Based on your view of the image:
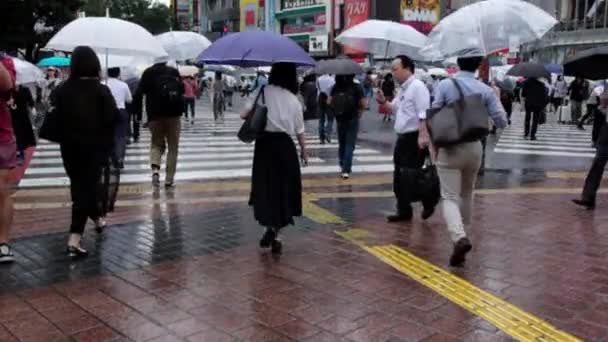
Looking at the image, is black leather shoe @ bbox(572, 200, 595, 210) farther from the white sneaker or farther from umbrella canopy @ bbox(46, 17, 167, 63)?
the white sneaker

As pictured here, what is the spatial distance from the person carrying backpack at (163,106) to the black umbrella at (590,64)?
5071 mm

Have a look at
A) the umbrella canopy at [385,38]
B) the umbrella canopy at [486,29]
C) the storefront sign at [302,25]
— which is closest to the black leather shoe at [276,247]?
the umbrella canopy at [486,29]

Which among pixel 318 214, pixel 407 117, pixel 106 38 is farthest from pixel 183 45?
pixel 407 117

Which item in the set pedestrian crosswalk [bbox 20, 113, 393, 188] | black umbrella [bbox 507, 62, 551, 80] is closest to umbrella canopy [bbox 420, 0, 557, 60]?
pedestrian crosswalk [bbox 20, 113, 393, 188]

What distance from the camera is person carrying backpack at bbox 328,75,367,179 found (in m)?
10.1

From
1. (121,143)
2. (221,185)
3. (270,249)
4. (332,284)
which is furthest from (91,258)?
(221,185)

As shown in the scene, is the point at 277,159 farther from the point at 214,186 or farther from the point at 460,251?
the point at 214,186

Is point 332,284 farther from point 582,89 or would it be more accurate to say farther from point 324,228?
point 582,89

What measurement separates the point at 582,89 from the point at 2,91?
2009cm

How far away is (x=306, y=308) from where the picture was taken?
4578 millimetres

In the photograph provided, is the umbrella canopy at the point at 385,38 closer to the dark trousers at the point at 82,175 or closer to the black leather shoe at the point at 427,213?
the black leather shoe at the point at 427,213

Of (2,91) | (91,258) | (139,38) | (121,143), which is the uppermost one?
(139,38)

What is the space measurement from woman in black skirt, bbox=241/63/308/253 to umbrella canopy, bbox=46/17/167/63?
2596 millimetres

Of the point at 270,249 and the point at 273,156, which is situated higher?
the point at 273,156
